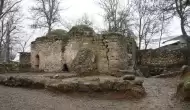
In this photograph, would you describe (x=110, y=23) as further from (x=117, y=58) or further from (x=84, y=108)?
(x=84, y=108)

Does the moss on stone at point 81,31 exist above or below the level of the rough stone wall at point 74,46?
above

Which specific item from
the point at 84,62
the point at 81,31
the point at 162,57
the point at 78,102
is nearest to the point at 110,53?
the point at 84,62

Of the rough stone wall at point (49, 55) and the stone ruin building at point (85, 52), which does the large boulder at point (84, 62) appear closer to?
the stone ruin building at point (85, 52)

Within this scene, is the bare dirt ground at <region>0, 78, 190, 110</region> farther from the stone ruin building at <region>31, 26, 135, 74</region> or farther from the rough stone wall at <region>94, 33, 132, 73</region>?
the rough stone wall at <region>94, 33, 132, 73</region>

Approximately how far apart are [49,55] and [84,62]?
149 inches

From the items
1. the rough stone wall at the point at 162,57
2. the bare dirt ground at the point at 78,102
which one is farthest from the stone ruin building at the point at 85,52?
the rough stone wall at the point at 162,57

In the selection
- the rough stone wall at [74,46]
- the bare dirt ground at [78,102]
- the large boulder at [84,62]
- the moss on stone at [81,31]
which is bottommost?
the bare dirt ground at [78,102]

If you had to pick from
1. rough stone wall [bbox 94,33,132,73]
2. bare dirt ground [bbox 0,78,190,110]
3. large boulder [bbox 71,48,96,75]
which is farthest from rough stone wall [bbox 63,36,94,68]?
bare dirt ground [bbox 0,78,190,110]

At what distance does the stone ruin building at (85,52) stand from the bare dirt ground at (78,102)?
4.08 meters

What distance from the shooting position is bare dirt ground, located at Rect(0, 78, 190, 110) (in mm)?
5352

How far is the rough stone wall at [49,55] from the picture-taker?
12773mm

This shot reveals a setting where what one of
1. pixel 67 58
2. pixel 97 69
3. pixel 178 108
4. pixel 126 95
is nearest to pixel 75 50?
pixel 67 58

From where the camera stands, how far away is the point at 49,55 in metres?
13.3

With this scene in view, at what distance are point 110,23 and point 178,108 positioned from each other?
19686 mm
